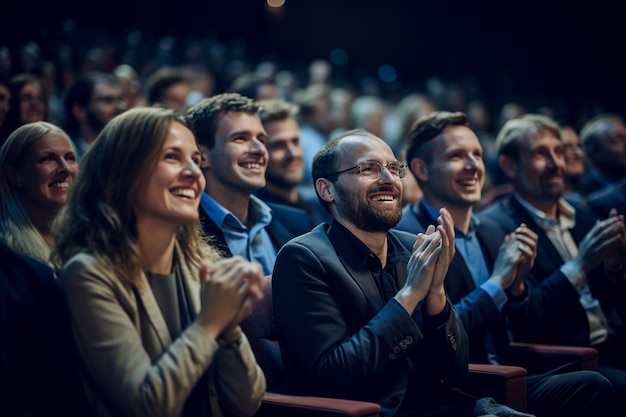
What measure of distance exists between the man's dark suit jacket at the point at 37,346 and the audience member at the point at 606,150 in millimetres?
4042

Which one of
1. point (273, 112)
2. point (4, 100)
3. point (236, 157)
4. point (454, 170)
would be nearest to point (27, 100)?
point (4, 100)

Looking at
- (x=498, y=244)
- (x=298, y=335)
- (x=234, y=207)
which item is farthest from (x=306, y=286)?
(x=498, y=244)

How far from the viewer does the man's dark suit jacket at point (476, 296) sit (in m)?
2.89

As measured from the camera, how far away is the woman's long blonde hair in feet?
6.64

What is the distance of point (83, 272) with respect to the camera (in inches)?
76.5

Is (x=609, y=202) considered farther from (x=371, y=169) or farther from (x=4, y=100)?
(x=4, y=100)

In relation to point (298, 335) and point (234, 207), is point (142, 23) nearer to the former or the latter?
point (234, 207)

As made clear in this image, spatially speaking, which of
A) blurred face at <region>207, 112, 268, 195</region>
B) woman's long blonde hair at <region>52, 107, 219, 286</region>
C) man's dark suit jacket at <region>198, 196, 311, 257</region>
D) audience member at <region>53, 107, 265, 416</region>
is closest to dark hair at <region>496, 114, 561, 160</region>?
man's dark suit jacket at <region>198, 196, 311, 257</region>

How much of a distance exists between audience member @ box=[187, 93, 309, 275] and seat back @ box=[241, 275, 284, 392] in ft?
1.99

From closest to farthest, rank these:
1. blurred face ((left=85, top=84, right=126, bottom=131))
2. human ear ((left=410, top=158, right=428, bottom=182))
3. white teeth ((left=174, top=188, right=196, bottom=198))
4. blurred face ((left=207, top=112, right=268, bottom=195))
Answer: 1. white teeth ((left=174, top=188, right=196, bottom=198))
2. blurred face ((left=207, top=112, right=268, bottom=195))
3. human ear ((left=410, top=158, right=428, bottom=182))
4. blurred face ((left=85, top=84, right=126, bottom=131))

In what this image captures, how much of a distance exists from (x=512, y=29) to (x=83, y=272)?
10637mm

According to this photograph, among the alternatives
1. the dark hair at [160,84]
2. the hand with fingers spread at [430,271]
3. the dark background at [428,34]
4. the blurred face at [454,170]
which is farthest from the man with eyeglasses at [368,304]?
the dark background at [428,34]

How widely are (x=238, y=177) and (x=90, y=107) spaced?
1.63m

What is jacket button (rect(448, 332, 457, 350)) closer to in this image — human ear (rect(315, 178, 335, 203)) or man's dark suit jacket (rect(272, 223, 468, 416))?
man's dark suit jacket (rect(272, 223, 468, 416))
